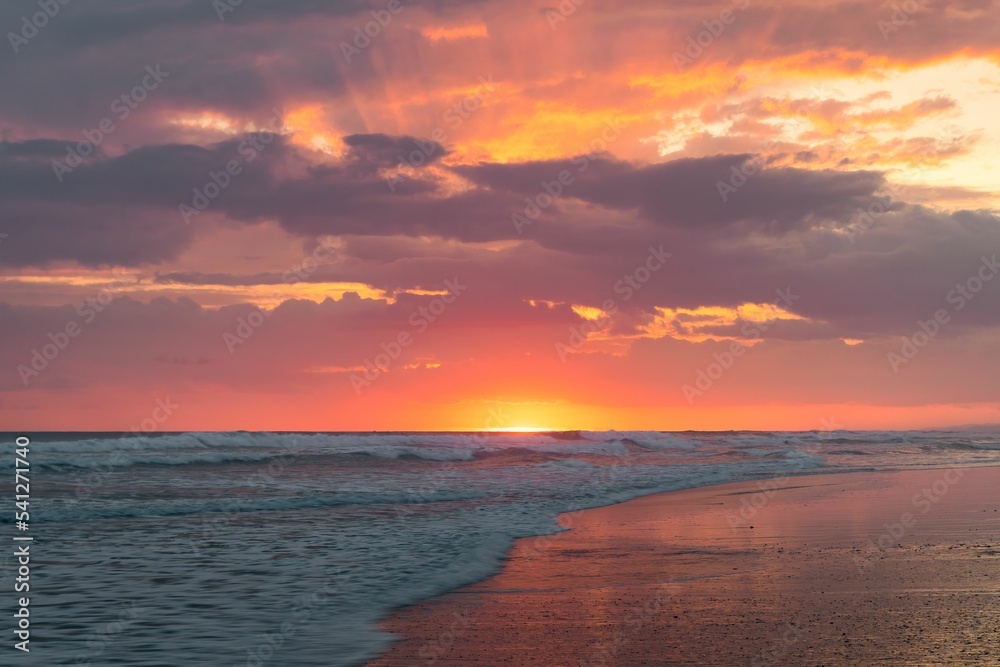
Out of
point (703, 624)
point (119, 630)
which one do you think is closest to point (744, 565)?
point (703, 624)

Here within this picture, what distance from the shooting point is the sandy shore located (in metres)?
8.02

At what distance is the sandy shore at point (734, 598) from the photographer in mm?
8023

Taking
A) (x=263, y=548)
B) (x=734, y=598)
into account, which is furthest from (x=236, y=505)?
(x=734, y=598)

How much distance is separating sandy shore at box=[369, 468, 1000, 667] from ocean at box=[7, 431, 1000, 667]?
0.95 metres

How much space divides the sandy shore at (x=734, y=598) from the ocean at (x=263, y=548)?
3.13ft

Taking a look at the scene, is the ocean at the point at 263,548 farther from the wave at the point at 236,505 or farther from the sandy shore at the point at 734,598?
the sandy shore at the point at 734,598

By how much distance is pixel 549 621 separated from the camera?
31.2ft

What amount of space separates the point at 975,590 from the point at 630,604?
13.9 ft

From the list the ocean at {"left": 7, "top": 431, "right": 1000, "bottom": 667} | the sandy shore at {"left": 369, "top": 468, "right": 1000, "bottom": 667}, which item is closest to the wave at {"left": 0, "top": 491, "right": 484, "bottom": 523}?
the ocean at {"left": 7, "top": 431, "right": 1000, "bottom": 667}

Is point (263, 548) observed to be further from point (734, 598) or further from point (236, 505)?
point (734, 598)

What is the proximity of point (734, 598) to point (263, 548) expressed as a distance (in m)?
8.84

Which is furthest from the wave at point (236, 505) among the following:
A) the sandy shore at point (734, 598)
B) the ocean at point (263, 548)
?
the sandy shore at point (734, 598)

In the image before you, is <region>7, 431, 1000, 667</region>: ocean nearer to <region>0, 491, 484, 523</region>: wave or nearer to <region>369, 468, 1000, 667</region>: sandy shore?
<region>0, 491, 484, 523</region>: wave

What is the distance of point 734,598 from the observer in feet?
33.8
